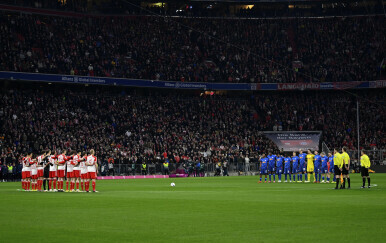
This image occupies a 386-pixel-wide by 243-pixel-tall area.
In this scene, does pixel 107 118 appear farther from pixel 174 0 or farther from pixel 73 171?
pixel 73 171

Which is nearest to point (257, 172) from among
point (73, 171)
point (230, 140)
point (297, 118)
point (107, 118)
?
point (230, 140)

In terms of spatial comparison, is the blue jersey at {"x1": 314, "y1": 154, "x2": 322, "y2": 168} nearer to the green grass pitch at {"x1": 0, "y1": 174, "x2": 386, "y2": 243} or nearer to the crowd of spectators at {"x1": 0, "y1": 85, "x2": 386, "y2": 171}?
the green grass pitch at {"x1": 0, "y1": 174, "x2": 386, "y2": 243}

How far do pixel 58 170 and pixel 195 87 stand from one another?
42276mm

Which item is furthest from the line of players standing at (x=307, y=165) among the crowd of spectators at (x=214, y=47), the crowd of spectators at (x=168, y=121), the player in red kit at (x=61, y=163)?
the crowd of spectators at (x=214, y=47)

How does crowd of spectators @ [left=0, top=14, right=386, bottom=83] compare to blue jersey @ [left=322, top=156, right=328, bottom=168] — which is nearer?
blue jersey @ [left=322, top=156, right=328, bottom=168]

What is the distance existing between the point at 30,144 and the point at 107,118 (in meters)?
12.0

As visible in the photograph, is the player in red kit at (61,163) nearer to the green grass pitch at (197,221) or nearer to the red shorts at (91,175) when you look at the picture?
the red shorts at (91,175)

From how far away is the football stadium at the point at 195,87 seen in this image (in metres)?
60.1

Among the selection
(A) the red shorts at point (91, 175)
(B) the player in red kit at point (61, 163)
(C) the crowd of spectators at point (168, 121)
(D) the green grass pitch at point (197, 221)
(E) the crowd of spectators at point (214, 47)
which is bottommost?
(D) the green grass pitch at point (197, 221)

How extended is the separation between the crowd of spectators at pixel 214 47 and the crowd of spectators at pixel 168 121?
2.87 metres

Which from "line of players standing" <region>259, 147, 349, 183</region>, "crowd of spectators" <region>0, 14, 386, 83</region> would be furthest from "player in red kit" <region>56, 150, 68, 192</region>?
"crowd of spectators" <region>0, 14, 386, 83</region>

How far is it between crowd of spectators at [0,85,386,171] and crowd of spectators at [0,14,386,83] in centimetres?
287

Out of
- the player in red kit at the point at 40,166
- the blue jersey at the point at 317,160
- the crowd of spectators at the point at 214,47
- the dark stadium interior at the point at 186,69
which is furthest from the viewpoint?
the crowd of spectators at the point at 214,47

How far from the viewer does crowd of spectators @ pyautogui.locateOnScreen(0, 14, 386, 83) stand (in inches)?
2783
